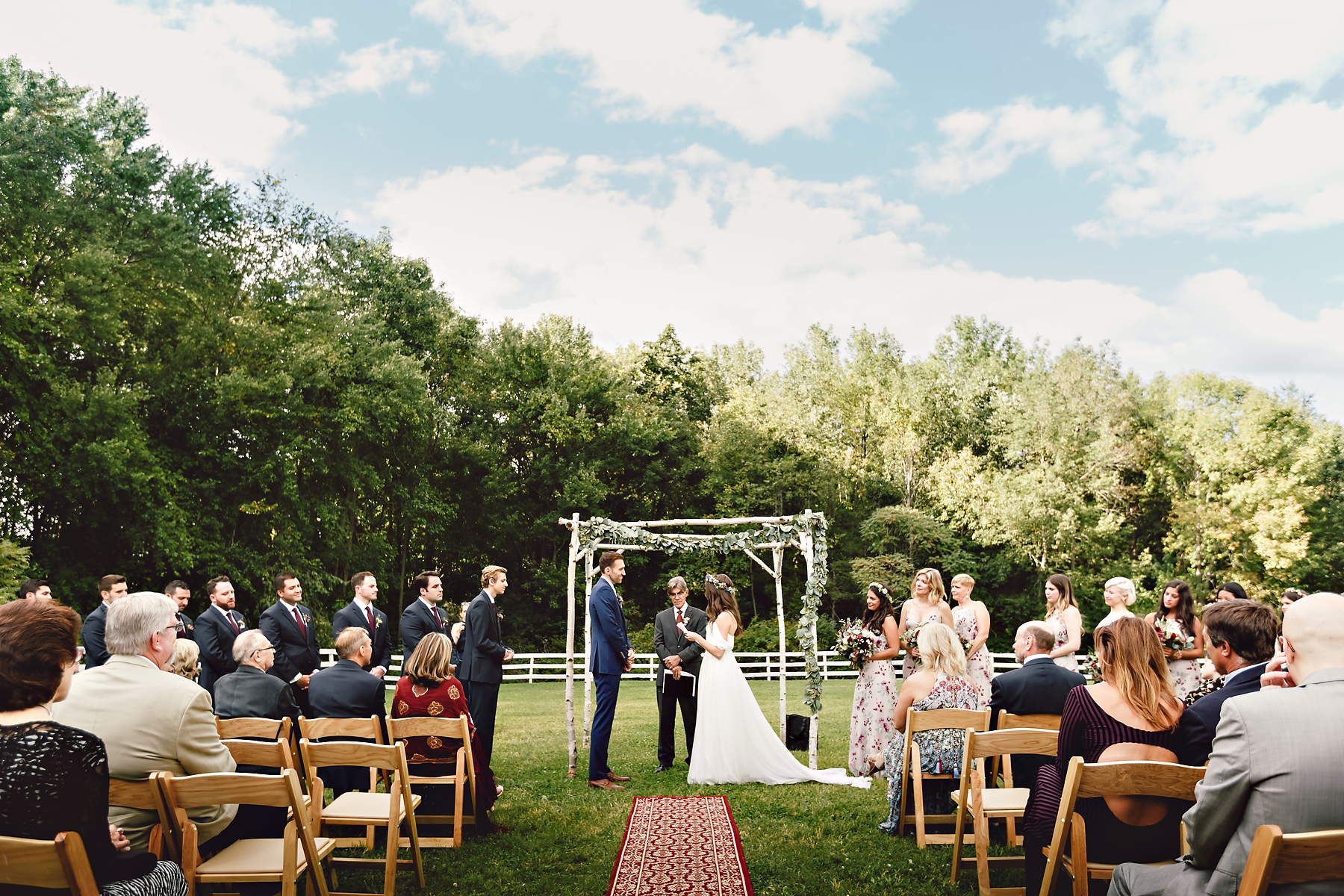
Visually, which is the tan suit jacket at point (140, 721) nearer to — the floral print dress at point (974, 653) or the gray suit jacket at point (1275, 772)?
the gray suit jacket at point (1275, 772)

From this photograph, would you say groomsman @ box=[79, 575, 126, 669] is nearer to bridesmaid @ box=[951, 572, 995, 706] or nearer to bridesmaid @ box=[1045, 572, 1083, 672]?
bridesmaid @ box=[951, 572, 995, 706]

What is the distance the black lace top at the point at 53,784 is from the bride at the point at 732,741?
621cm

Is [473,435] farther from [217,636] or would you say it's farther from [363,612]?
[217,636]

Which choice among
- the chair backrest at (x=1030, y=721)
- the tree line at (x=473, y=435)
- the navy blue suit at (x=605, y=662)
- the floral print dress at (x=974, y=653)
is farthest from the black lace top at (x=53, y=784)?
the tree line at (x=473, y=435)

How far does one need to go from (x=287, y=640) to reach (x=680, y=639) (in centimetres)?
408

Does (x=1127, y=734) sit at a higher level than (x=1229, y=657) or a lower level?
lower

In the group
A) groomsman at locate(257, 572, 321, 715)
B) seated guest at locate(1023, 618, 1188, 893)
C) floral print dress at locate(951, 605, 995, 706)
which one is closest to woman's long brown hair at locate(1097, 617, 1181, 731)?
seated guest at locate(1023, 618, 1188, 893)

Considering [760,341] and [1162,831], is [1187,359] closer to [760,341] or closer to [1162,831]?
[760,341]

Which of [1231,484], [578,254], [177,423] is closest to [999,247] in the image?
[1231,484]

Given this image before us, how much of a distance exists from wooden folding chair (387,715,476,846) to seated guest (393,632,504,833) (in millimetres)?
63

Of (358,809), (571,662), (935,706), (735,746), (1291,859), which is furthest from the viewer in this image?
(571,662)

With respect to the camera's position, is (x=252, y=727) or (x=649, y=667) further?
(x=649, y=667)

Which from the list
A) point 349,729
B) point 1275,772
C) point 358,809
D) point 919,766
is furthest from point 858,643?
point 1275,772

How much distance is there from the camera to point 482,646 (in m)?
7.59
